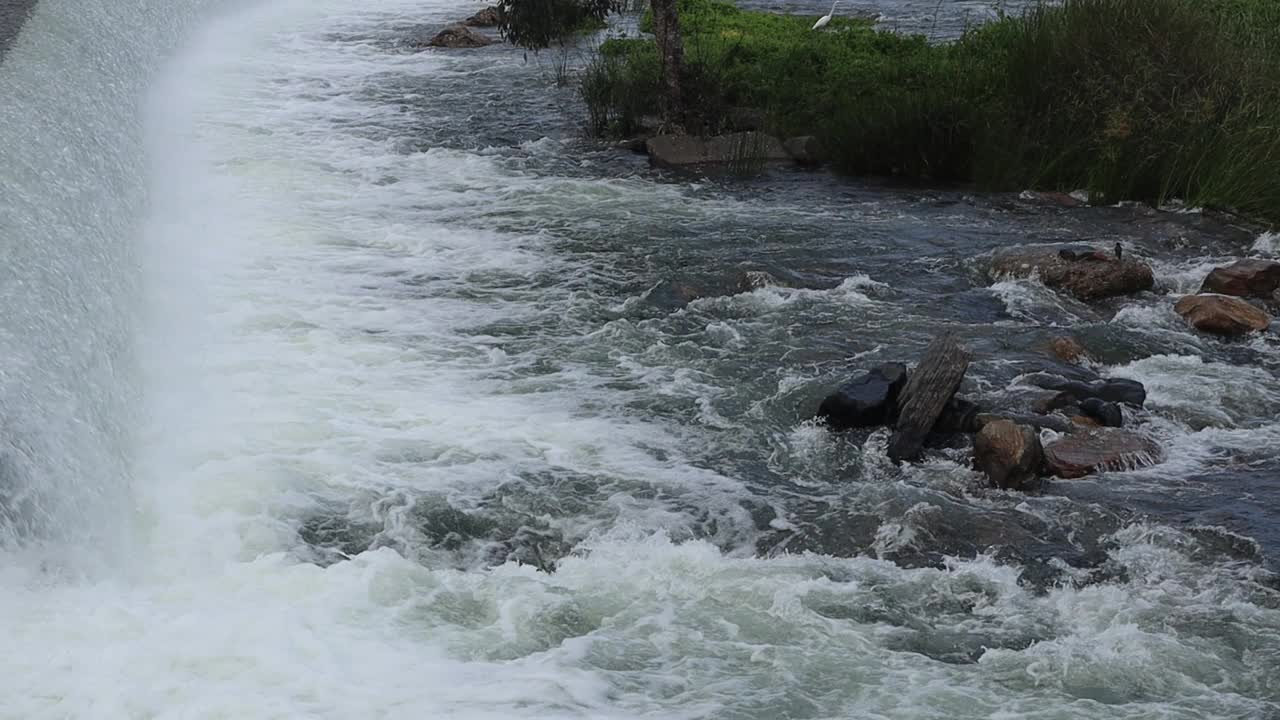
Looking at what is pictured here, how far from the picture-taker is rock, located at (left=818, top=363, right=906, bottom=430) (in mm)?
8828

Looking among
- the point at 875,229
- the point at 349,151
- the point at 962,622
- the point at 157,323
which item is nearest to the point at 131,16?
the point at 349,151

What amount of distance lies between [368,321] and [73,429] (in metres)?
3.51

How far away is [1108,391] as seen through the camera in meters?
9.11

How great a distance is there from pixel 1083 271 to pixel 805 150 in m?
4.84

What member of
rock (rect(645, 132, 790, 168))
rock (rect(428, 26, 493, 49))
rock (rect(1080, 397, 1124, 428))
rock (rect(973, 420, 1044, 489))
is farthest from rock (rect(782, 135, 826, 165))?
rock (rect(428, 26, 493, 49))

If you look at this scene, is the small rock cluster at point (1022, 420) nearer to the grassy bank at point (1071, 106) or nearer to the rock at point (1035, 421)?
the rock at point (1035, 421)

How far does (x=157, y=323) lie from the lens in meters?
10.7

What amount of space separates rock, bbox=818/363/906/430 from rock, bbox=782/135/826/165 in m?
6.79

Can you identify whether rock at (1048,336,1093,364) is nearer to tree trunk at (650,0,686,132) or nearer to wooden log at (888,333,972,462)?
wooden log at (888,333,972,462)

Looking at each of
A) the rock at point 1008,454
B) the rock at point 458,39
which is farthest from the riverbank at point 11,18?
the rock at point 458,39

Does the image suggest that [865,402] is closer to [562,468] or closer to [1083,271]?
[562,468]

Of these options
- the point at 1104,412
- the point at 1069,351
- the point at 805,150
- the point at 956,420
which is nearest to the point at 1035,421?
the point at 1104,412

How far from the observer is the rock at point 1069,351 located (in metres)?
9.95

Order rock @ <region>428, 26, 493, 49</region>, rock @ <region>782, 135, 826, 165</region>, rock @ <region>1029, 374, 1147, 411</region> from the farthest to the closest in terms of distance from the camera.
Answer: rock @ <region>428, 26, 493, 49</region> < rock @ <region>782, 135, 826, 165</region> < rock @ <region>1029, 374, 1147, 411</region>
